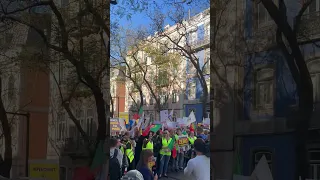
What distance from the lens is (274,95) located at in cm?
99

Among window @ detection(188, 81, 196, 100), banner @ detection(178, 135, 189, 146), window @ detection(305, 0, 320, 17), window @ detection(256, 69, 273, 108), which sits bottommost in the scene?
banner @ detection(178, 135, 189, 146)

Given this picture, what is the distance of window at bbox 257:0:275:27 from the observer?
104 cm

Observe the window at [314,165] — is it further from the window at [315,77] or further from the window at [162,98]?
the window at [162,98]

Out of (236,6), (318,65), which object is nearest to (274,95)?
(318,65)

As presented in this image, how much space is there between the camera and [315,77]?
0.92 metres

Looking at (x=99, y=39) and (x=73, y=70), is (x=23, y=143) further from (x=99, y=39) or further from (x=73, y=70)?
(x=99, y=39)

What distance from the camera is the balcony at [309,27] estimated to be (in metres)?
0.94

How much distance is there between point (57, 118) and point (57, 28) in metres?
0.39

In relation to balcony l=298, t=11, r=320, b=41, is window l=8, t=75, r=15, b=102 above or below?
below

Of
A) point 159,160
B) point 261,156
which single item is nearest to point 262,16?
point 261,156

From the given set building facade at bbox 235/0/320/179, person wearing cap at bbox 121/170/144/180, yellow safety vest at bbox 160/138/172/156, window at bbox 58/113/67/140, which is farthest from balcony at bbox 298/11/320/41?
yellow safety vest at bbox 160/138/172/156

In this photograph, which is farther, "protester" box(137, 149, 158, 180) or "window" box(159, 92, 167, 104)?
"window" box(159, 92, 167, 104)

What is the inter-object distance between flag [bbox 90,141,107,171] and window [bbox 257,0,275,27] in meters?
0.85

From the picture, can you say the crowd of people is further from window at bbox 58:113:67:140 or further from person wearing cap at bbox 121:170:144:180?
window at bbox 58:113:67:140
